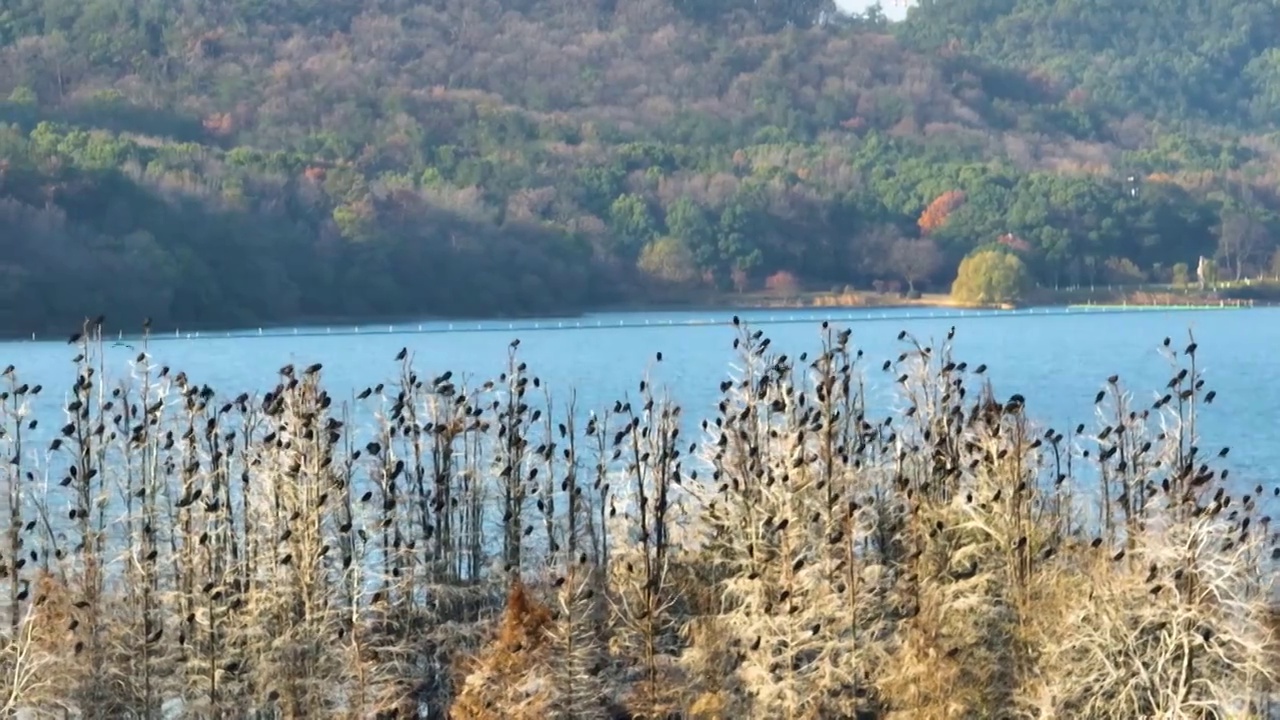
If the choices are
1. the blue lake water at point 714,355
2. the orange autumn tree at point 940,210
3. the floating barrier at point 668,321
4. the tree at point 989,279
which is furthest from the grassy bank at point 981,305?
the orange autumn tree at point 940,210

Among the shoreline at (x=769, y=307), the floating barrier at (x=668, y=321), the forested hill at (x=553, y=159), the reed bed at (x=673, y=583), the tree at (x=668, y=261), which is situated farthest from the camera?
the tree at (x=668, y=261)

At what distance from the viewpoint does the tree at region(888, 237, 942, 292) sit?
119 m

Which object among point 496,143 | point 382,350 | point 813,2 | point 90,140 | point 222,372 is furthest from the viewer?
point 813,2

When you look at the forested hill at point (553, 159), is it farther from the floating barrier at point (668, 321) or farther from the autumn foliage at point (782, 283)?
the floating barrier at point (668, 321)

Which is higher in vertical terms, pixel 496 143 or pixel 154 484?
pixel 496 143

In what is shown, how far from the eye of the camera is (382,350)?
244ft

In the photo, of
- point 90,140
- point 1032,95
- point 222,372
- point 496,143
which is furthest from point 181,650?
point 1032,95

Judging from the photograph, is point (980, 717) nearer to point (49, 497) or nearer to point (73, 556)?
point (73, 556)

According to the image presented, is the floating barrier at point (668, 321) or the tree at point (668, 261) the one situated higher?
the tree at point (668, 261)

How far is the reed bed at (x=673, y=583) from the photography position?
18688 mm

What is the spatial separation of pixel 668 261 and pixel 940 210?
61.7 ft

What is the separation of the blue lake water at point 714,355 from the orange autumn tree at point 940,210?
11.4 meters

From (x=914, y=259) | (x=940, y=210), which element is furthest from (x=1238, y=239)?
(x=914, y=259)

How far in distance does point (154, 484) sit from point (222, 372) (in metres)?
37.3
